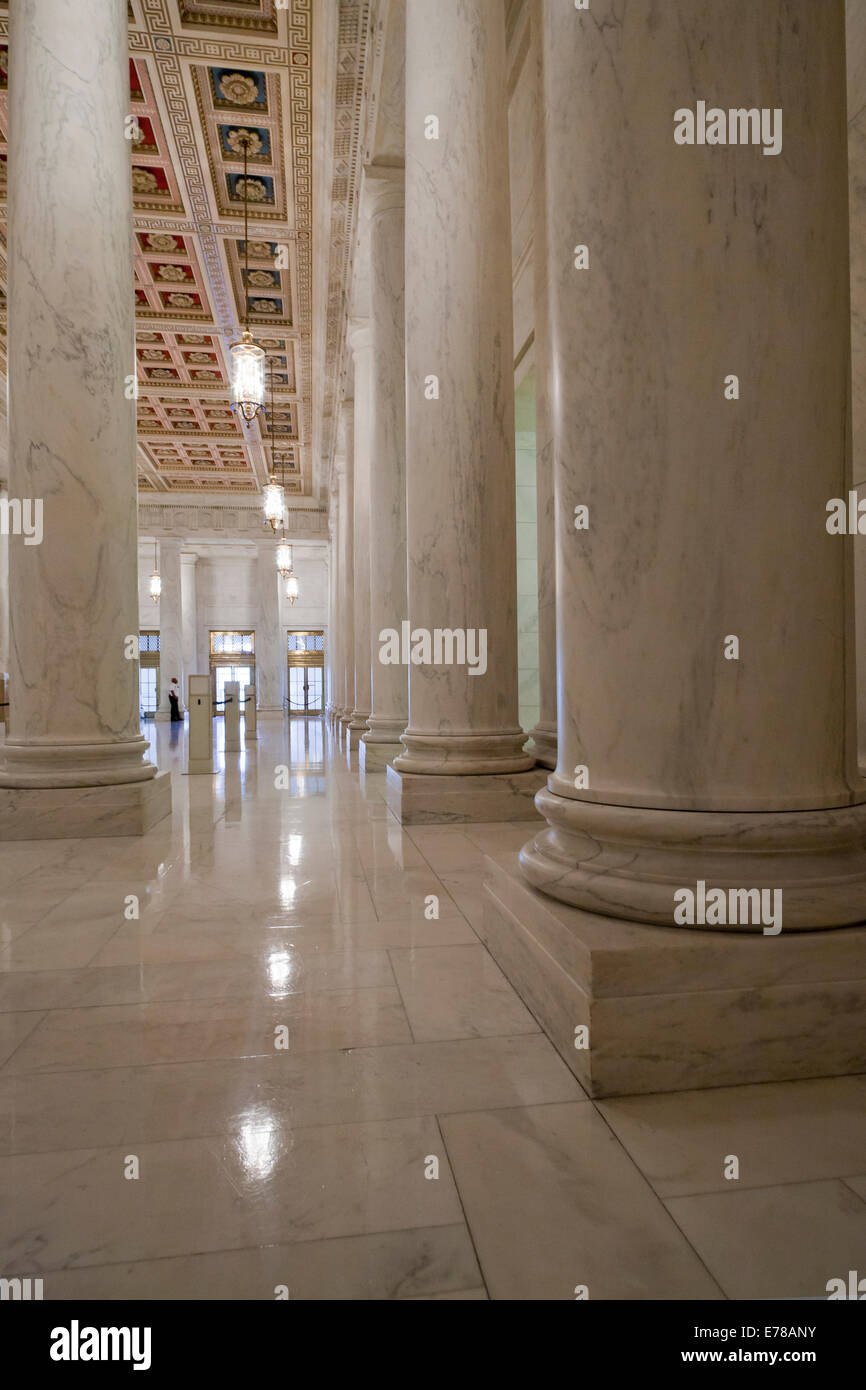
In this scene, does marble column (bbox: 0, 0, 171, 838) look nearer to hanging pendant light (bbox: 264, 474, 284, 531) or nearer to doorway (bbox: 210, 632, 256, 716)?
hanging pendant light (bbox: 264, 474, 284, 531)

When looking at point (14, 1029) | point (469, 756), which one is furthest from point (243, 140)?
point (14, 1029)

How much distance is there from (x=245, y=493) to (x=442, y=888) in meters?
31.9

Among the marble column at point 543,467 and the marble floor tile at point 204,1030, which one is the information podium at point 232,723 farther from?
the marble floor tile at point 204,1030

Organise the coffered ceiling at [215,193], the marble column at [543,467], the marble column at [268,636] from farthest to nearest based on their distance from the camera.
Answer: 1. the marble column at [268,636]
2. the coffered ceiling at [215,193]
3. the marble column at [543,467]

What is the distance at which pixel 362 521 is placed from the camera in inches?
633


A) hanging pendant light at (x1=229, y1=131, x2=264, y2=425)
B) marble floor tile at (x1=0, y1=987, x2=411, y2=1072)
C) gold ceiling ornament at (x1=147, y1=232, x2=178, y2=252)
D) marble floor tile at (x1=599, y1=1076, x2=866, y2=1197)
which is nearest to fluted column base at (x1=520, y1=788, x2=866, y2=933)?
marble floor tile at (x1=599, y1=1076, x2=866, y2=1197)

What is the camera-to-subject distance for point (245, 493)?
33.9 metres

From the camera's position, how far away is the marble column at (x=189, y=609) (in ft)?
120

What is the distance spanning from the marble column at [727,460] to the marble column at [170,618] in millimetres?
33049

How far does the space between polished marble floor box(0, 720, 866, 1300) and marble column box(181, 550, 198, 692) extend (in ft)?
112

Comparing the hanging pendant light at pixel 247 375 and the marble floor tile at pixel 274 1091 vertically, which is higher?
the hanging pendant light at pixel 247 375

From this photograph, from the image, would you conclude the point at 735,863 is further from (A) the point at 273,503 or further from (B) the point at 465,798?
(A) the point at 273,503

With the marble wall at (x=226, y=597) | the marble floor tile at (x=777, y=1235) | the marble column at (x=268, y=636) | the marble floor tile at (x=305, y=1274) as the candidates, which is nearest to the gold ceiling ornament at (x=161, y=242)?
the marble floor tile at (x=305, y=1274)

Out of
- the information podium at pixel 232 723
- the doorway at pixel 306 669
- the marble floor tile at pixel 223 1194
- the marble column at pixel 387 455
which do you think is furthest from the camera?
the doorway at pixel 306 669
